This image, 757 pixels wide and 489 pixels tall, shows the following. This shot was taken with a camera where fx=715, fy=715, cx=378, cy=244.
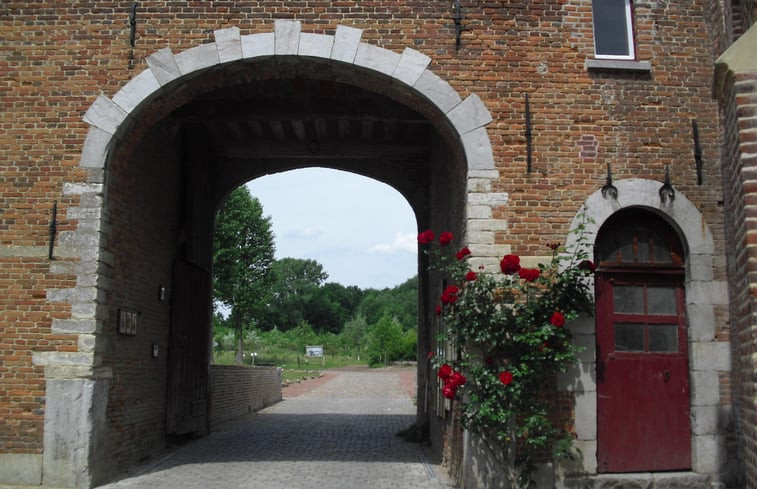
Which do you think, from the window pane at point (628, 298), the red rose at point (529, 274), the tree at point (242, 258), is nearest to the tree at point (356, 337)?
the tree at point (242, 258)

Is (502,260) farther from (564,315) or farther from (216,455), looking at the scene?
(216,455)

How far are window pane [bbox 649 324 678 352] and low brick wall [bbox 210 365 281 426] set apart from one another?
25.6 ft

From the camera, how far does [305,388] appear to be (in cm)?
2786

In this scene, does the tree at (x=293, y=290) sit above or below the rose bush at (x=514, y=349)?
above

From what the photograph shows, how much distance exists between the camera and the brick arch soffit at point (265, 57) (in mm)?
7766

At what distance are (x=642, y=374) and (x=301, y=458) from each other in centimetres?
456

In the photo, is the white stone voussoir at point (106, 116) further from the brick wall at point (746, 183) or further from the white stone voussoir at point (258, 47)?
the brick wall at point (746, 183)

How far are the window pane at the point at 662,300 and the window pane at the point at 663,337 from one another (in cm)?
16

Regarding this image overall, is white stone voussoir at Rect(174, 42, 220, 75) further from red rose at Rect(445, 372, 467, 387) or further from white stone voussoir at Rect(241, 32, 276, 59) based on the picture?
red rose at Rect(445, 372, 467, 387)

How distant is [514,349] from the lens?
7109 millimetres

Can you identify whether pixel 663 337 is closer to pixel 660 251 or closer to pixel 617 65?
pixel 660 251

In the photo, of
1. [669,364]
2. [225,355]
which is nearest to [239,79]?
[669,364]

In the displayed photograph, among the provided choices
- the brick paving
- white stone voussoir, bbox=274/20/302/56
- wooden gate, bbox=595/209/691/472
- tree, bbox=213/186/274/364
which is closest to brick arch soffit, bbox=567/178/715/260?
wooden gate, bbox=595/209/691/472

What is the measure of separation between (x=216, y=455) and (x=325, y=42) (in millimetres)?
5726
